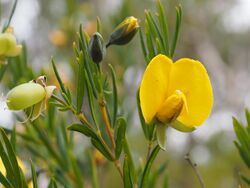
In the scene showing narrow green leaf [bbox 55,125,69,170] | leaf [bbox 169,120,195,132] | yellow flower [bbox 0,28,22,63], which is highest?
yellow flower [bbox 0,28,22,63]

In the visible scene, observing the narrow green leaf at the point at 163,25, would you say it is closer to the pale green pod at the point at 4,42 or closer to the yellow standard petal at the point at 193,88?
the yellow standard petal at the point at 193,88

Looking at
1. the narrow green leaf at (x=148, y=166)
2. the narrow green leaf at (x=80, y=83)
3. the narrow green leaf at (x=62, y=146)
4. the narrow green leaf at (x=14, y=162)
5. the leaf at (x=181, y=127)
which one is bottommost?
the narrow green leaf at (x=62, y=146)

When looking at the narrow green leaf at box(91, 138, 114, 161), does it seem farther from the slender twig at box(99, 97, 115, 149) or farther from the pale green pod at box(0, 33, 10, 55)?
the pale green pod at box(0, 33, 10, 55)

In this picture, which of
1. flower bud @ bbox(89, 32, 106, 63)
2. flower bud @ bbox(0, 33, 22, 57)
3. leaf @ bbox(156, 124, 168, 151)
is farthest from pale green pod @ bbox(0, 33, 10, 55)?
leaf @ bbox(156, 124, 168, 151)

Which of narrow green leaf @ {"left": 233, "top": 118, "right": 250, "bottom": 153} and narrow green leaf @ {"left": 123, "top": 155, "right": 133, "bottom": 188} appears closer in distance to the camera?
narrow green leaf @ {"left": 123, "top": 155, "right": 133, "bottom": 188}

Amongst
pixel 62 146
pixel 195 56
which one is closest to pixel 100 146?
pixel 62 146

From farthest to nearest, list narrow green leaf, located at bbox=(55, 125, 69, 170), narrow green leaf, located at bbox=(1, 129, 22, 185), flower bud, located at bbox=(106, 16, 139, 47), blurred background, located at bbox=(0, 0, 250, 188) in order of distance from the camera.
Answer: blurred background, located at bbox=(0, 0, 250, 188), narrow green leaf, located at bbox=(55, 125, 69, 170), flower bud, located at bbox=(106, 16, 139, 47), narrow green leaf, located at bbox=(1, 129, 22, 185)

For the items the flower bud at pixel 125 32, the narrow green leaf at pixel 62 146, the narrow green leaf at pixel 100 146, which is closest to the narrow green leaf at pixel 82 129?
the narrow green leaf at pixel 100 146
